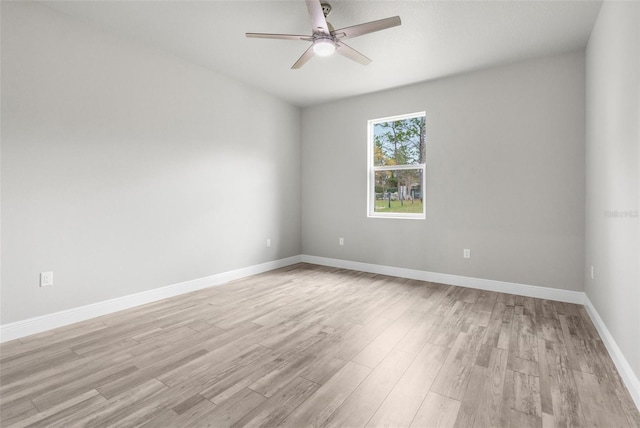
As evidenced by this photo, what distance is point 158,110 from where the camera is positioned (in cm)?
340

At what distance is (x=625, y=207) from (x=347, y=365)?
2.08 m

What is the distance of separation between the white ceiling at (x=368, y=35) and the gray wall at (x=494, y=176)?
0.99ft

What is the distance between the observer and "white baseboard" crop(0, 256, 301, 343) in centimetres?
247

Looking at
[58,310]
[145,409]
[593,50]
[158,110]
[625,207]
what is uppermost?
[593,50]

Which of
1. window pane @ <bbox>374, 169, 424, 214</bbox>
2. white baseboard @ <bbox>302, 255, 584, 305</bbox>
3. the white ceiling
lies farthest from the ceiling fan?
white baseboard @ <bbox>302, 255, 584, 305</bbox>

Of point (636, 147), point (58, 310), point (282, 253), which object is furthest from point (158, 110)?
point (636, 147)

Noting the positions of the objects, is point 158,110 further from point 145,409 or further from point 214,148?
point 145,409

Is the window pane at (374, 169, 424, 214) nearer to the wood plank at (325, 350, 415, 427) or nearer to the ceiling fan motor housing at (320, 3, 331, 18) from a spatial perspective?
the ceiling fan motor housing at (320, 3, 331, 18)

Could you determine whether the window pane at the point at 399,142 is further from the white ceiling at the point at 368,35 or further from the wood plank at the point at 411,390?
the wood plank at the point at 411,390

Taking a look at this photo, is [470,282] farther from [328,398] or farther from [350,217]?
[328,398]

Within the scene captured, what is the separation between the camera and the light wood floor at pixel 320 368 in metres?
1.57

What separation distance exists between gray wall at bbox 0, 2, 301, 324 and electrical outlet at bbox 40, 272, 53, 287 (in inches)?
1.5

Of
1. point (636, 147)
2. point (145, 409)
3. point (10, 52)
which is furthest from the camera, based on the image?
point (10, 52)

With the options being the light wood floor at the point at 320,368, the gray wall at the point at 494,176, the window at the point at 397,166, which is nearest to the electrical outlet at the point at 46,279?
the light wood floor at the point at 320,368
